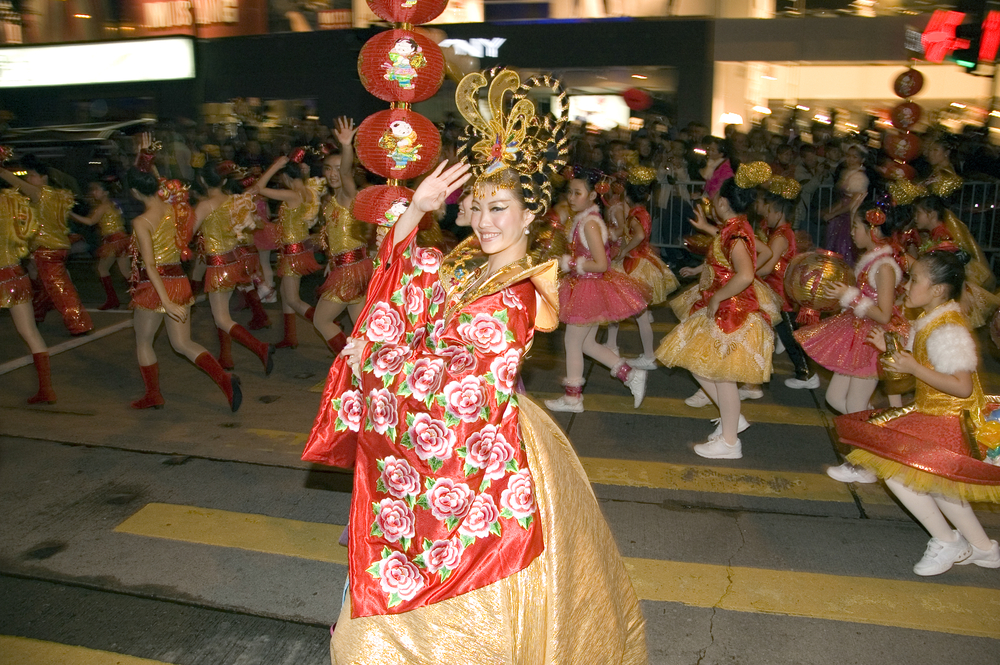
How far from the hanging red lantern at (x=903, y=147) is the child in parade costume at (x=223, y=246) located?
7.80 metres

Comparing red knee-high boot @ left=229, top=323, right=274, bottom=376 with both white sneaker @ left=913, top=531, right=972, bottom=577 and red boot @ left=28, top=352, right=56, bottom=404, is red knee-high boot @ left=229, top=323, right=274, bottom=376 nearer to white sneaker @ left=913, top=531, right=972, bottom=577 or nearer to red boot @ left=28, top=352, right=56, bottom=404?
red boot @ left=28, top=352, right=56, bottom=404

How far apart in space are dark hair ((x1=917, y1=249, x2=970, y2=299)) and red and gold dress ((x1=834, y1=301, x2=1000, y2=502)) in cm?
8

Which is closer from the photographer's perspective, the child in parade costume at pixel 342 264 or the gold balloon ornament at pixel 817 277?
the gold balloon ornament at pixel 817 277

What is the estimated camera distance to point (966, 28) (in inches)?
486

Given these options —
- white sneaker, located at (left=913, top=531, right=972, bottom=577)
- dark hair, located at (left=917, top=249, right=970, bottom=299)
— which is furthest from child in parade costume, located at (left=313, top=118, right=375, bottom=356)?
white sneaker, located at (left=913, top=531, right=972, bottom=577)

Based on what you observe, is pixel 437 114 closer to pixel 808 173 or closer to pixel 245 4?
pixel 245 4

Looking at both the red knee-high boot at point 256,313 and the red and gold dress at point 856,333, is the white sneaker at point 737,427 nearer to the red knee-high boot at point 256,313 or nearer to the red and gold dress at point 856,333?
the red and gold dress at point 856,333

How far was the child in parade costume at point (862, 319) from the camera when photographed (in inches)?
192

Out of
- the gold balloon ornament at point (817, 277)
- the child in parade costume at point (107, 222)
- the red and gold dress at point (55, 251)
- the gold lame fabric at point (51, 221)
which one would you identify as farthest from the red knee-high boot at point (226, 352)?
the gold balloon ornament at point (817, 277)

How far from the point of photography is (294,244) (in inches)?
316

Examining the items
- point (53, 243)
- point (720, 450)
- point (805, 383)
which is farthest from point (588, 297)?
point (53, 243)

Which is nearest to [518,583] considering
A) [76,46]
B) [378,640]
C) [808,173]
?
[378,640]

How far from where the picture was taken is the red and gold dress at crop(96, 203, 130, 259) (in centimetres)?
965

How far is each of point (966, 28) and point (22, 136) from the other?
54.7 ft
